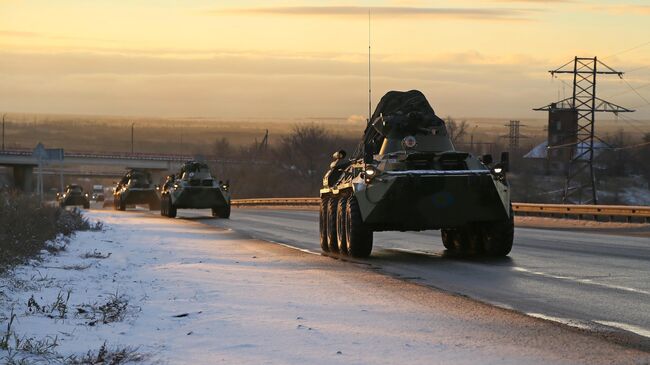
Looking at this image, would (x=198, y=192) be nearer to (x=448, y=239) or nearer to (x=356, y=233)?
(x=448, y=239)

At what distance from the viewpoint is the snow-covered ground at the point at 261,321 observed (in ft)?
25.7

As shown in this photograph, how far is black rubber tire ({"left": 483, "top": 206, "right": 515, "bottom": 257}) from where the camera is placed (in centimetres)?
1789

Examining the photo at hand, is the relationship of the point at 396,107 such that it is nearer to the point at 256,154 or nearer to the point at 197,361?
the point at 197,361

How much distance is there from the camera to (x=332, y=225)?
66.2 feet

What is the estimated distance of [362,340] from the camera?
27.9 feet

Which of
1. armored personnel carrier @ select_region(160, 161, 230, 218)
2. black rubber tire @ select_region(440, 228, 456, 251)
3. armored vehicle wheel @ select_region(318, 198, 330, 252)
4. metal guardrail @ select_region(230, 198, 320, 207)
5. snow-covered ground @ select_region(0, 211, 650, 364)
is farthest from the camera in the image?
metal guardrail @ select_region(230, 198, 320, 207)

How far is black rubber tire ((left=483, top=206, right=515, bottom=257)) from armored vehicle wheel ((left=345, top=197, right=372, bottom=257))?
2.19 metres

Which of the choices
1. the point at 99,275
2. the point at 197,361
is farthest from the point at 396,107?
the point at 197,361

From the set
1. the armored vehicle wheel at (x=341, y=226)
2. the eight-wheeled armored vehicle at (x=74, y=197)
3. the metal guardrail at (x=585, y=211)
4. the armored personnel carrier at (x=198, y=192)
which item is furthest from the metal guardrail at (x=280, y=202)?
the armored vehicle wheel at (x=341, y=226)

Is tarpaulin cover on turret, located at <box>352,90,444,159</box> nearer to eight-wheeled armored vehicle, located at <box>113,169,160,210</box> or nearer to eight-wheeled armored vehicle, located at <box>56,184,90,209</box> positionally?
eight-wheeled armored vehicle, located at <box>113,169,160,210</box>

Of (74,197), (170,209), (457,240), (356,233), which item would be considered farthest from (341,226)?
(74,197)

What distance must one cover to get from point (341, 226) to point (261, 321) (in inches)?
377

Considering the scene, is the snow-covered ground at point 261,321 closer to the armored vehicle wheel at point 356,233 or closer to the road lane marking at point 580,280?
the road lane marking at point 580,280

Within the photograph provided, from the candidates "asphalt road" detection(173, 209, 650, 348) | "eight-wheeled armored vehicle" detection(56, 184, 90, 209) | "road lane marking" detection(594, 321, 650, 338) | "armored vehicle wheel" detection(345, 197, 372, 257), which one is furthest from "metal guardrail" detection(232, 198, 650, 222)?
"eight-wheeled armored vehicle" detection(56, 184, 90, 209)
